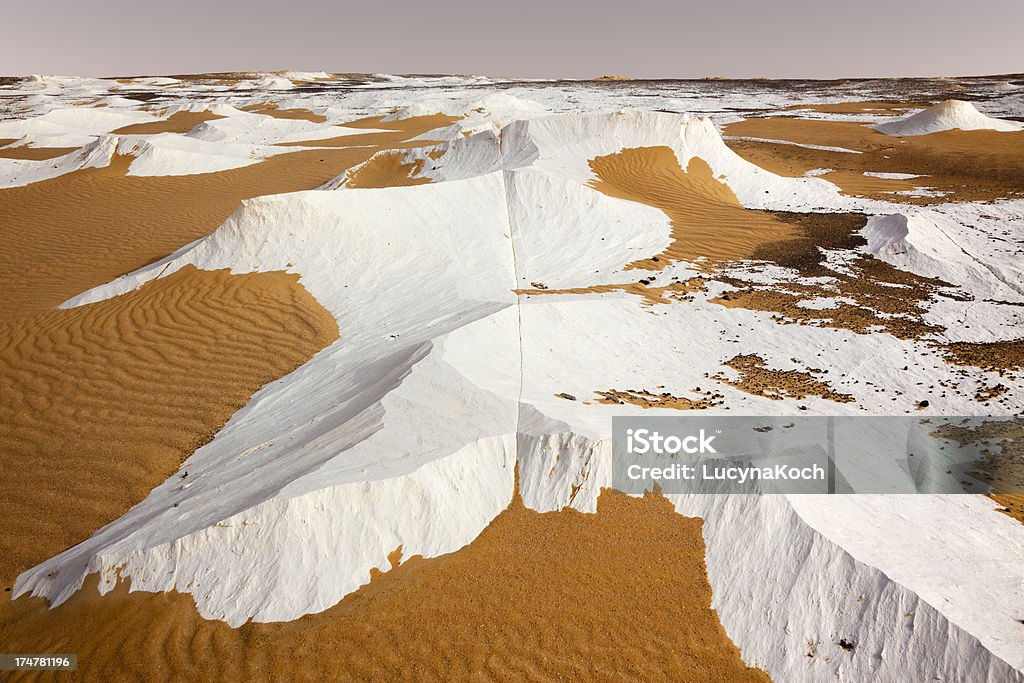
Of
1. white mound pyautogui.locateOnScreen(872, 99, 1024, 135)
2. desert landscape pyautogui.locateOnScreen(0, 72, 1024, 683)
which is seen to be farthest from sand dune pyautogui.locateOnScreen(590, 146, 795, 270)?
white mound pyautogui.locateOnScreen(872, 99, 1024, 135)

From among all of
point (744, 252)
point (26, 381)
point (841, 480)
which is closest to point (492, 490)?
point (841, 480)

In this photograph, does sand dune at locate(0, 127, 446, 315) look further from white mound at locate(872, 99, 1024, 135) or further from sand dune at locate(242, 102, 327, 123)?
white mound at locate(872, 99, 1024, 135)

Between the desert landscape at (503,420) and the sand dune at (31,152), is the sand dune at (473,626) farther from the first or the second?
the sand dune at (31,152)

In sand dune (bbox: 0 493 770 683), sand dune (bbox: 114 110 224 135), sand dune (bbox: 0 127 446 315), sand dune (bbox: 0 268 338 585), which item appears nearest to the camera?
sand dune (bbox: 0 493 770 683)

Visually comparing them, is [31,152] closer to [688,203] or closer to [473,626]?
[688,203]

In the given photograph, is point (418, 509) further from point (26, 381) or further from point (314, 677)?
point (26, 381)

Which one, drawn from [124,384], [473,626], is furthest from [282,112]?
[473,626]
